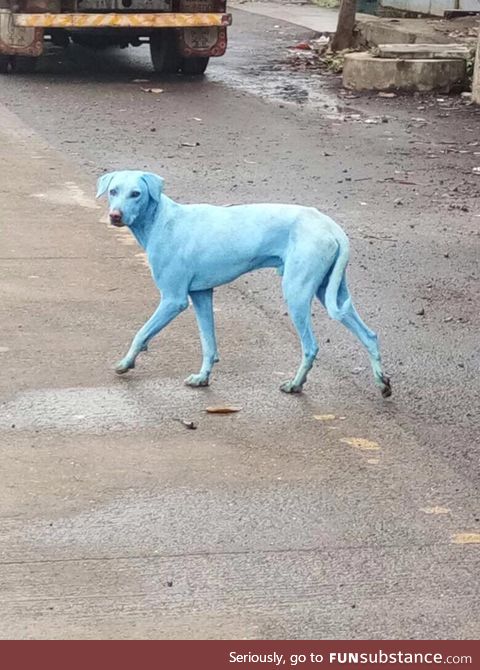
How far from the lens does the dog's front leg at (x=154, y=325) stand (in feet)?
19.9

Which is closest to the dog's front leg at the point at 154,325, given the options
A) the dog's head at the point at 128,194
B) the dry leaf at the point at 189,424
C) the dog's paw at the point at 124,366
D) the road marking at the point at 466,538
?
the dog's paw at the point at 124,366

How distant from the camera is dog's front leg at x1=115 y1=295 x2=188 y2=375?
6.05 meters

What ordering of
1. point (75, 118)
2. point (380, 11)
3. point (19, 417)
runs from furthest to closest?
1. point (380, 11)
2. point (75, 118)
3. point (19, 417)

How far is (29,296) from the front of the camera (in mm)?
7488

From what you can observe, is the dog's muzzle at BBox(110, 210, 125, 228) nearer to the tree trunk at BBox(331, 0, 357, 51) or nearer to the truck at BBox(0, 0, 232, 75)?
the truck at BBox(0, 0, 232, 75)

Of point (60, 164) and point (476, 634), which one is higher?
point (476, 634)

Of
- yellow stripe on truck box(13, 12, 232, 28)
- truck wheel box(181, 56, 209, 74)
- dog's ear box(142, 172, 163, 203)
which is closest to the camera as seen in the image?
dog's ear box(142, 172, 163, 203)

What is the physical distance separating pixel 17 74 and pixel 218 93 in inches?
101

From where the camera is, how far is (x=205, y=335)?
6195mm

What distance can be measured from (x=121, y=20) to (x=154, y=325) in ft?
32.9

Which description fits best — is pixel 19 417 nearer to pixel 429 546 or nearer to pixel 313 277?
pixel 313 277

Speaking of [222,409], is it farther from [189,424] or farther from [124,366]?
[124,366]

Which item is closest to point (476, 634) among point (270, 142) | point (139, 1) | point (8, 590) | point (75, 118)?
Result: point (8, 590)

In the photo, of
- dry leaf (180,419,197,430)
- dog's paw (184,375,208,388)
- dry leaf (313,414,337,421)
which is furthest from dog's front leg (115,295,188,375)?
dry leaf (313,414,337,421)
